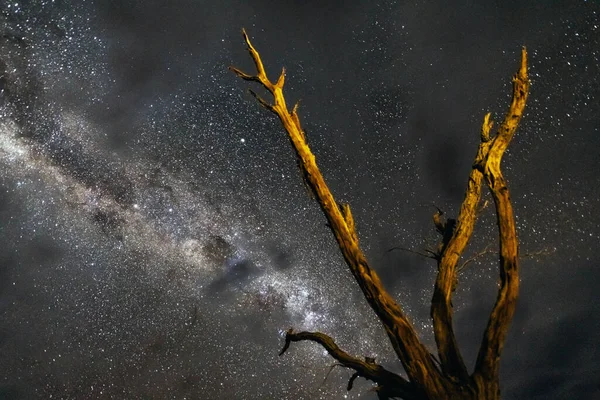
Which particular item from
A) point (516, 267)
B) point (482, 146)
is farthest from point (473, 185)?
point (516, 267)

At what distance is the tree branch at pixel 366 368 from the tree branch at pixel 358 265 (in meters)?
0.28

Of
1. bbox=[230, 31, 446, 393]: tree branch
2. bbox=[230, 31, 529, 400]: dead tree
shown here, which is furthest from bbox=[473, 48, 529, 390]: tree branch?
bbox=[230, 31, 446, 393]: tree branch

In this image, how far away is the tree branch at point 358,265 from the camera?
6.34m

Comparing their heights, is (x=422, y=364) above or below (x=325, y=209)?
below

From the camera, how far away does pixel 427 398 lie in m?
6.25

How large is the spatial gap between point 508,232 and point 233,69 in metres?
4.32

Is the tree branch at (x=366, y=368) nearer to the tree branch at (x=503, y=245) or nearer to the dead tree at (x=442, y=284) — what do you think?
the dead tree at (x=442, y=284)

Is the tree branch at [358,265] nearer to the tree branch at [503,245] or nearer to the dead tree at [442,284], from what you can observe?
the dead tree at [442,284]

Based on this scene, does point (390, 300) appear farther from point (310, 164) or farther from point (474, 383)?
point (310, 164)

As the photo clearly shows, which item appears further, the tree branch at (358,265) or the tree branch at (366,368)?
the tree branch at (366,368)

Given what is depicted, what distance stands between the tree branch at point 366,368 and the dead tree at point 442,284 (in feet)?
0.04

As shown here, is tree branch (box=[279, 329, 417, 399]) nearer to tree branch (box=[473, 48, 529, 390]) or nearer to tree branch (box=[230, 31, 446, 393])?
tree branch (box=[230, 31, 446, 393])

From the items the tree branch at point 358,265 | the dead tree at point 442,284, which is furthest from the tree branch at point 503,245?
the tree branch at point 358,265

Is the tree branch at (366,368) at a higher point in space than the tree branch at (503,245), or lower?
lower
